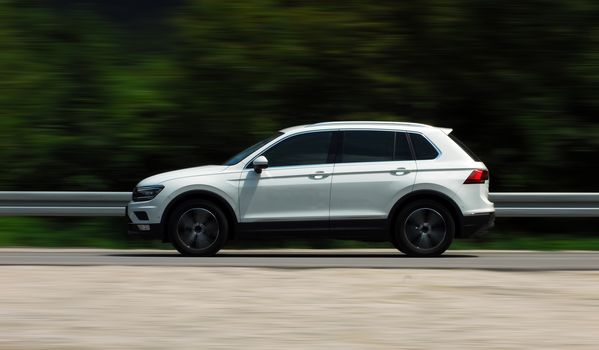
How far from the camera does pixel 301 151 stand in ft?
41.4

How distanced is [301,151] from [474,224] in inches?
84.1

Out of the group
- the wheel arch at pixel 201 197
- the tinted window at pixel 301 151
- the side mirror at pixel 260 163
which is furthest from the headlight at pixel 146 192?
the tinted window at pixel 301 151

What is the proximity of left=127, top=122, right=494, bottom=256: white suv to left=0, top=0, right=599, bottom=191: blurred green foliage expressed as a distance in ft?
13.0

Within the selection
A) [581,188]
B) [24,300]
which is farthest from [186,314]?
[581,188]

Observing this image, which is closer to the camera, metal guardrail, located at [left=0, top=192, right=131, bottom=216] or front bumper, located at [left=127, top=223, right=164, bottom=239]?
front bumper, located at [left=127, top=223, right=164, bottom=239]

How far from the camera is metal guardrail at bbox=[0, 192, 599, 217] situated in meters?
14.9

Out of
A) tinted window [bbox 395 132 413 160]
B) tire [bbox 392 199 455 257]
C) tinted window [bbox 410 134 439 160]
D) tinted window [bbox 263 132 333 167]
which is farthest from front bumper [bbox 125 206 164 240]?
tinted window [bbox 410 134 439 160]

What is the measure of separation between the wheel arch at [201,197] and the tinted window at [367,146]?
4.51ft

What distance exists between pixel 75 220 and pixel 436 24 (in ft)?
20.4

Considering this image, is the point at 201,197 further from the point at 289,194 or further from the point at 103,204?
the point at 103,204

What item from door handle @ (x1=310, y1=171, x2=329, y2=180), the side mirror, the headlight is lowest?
the headlight

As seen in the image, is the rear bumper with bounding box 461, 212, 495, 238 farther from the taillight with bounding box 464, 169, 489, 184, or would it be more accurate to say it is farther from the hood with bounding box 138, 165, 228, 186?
the hood with bounding box 138, 165, 228, 186

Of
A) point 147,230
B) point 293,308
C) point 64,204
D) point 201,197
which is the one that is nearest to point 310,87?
point 64,204

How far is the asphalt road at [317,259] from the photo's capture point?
37.3 ft
